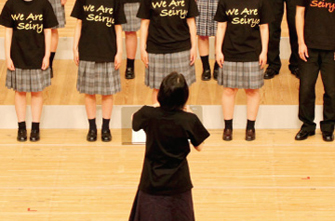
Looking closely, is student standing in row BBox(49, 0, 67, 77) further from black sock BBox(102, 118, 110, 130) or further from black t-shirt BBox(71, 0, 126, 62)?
black sock BBox(102, 118, 110, 130)

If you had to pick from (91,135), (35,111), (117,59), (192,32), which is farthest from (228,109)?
(35,111)

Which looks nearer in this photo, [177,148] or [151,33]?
[177,148]

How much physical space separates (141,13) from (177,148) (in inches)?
65.0

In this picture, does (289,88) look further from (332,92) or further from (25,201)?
(25,201)

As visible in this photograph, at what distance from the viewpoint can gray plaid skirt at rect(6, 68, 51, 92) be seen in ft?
16.5

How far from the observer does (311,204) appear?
449 centimetres

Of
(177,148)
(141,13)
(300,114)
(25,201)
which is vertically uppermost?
(141,13)

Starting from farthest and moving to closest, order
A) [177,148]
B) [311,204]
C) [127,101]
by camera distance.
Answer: [127,101], [311,204], [177,148]

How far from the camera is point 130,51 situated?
5656 millimetres

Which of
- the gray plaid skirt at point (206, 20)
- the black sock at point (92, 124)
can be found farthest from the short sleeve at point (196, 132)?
the gray plaid skirt at point (206, 20)

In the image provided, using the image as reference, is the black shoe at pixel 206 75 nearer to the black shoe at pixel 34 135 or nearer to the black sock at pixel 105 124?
the black sock at pixel 105 124

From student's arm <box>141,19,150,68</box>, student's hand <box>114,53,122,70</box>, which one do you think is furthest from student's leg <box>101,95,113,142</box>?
student's arm <box>141,19,150,68</box>

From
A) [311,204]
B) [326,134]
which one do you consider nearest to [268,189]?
[311,204]

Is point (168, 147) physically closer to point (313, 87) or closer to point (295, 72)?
point (313, 87)
